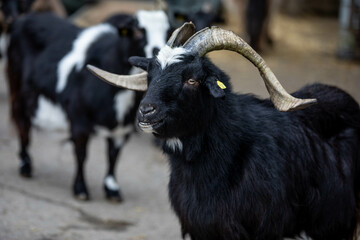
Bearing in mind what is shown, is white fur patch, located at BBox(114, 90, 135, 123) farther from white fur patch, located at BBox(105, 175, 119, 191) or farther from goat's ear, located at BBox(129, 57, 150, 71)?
goat's ear, located at BBox(129, 57, 150, 71)

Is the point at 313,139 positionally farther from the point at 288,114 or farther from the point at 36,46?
the point at 36,46

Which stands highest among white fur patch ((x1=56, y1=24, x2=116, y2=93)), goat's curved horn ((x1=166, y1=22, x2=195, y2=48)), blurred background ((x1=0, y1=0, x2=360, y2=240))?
goat's curved horn ((x1=166, y1=22, x2=195, y2=48))

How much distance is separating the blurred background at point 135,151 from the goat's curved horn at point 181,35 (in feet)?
7.27

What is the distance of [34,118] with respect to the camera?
25.3ft

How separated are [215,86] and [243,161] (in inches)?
25.3

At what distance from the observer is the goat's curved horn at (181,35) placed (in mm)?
4746

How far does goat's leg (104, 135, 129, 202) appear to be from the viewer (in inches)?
286

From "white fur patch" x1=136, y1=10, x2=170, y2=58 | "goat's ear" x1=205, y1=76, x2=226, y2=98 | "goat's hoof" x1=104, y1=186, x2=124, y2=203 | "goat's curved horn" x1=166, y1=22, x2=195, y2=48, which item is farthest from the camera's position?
"goat's hoof" x1=104, y1=186, x2=124, y2=203

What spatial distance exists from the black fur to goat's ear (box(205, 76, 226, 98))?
10mm

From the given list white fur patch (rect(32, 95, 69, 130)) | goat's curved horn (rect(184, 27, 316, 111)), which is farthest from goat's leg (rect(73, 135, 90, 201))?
goat's curved horn (rect(184, 27, 316, 111))

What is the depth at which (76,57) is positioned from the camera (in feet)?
24.0

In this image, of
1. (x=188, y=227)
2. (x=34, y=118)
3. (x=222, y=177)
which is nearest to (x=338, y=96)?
(x=222, y=177)

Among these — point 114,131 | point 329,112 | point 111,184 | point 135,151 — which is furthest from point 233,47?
point 135,151

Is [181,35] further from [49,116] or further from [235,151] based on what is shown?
[49,116]
